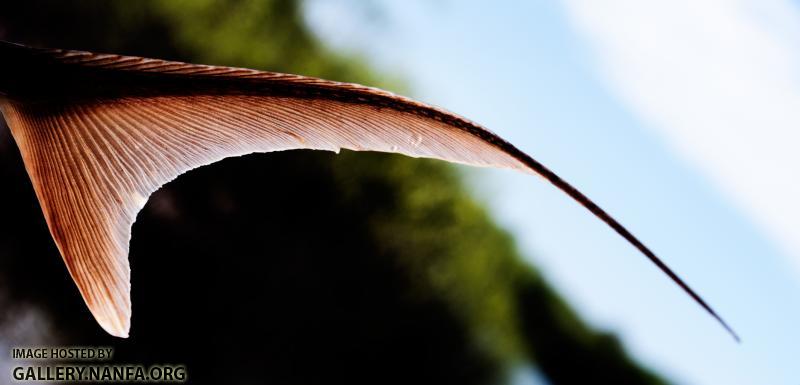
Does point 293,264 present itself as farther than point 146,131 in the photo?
Yes

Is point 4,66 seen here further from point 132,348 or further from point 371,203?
point 371,203

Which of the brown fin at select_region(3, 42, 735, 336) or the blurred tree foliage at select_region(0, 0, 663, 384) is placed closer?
the brown fin at select_region(3, 42, 735, 336)

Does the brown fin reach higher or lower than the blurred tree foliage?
lower

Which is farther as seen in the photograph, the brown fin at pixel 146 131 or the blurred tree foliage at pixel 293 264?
the blurred tree foliage at pixel 293 264

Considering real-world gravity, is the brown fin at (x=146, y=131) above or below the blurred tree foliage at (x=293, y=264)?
below

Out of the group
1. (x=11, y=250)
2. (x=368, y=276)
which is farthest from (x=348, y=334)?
(x=11, y=250)
